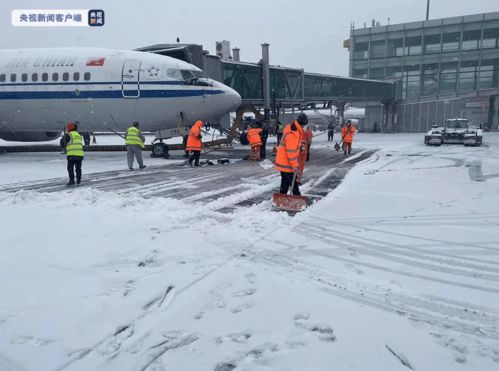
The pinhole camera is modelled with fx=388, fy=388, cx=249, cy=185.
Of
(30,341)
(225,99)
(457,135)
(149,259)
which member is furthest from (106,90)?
(457,135)

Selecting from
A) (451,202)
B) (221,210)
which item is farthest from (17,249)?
(451,202)

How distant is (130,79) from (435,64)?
50.1 meters

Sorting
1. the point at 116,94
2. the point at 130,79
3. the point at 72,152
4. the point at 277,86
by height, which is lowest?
the point at 72,152

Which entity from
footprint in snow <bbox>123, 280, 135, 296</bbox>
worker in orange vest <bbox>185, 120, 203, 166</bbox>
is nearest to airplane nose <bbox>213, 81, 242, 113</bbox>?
worker in orange vest <bbox>185, 120, 203, 166</bbox>

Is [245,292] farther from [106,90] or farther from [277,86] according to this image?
[277,86]

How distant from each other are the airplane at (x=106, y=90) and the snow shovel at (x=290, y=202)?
33.3 ft

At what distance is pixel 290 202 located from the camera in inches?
284

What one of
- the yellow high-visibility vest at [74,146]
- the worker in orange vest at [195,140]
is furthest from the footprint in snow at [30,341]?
the worker in orange vest at [195,140]

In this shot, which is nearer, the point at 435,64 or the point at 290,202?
the point at 290,202

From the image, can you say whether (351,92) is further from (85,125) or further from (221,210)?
(221,210)

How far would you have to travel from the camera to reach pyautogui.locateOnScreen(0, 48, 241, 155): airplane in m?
16.2

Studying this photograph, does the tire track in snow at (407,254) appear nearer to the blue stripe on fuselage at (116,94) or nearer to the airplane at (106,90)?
the blue stripe on fuselage at (116,94)

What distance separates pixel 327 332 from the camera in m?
3.12

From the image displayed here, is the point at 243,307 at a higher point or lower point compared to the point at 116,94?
lower
